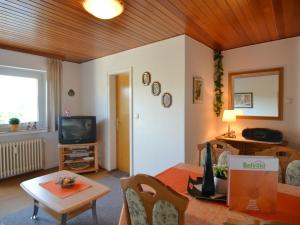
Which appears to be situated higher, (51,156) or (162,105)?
(162,105)

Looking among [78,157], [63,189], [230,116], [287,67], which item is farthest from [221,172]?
[78,157]

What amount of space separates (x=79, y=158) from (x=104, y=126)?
0.78m

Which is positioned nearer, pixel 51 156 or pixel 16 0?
pixel 16 0

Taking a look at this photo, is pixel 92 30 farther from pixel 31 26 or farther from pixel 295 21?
pixel 295 21

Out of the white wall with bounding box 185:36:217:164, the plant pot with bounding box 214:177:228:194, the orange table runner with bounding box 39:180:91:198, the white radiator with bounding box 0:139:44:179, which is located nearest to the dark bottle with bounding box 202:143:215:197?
the plant pot with bounding box 214:177:228:194

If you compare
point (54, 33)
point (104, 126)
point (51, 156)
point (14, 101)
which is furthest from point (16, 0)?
point (51, 156)

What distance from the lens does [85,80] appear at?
172 inches

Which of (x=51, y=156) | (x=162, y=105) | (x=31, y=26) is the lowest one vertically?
(x=51, y=156)

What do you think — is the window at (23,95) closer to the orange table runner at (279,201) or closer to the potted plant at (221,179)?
the orange table runner at (279,201)

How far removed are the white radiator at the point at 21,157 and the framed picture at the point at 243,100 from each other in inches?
148

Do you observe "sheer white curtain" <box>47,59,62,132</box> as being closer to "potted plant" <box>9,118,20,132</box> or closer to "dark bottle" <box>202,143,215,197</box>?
"potted plant" <box>9,118,20,132</box>

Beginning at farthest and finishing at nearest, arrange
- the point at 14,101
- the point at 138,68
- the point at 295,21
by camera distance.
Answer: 1. the point at 14,101
2. the point at 138,68
3. the point at 295,21

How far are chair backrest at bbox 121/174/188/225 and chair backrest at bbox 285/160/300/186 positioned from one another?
124 centimetres

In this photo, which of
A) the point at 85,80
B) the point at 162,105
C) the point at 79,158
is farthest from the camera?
the point at 85,80
